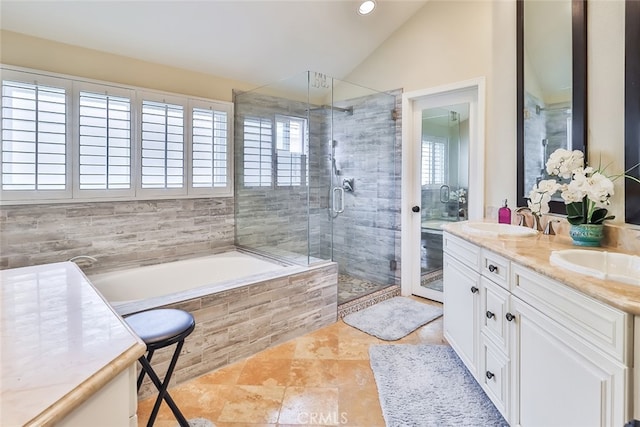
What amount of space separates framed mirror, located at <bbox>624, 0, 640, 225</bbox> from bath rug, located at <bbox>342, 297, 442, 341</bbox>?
1691mm

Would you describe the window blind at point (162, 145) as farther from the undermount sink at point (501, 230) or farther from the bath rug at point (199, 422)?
the undermount sink at point (501, 230)

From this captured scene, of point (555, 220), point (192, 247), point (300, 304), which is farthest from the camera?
point (192, 247)

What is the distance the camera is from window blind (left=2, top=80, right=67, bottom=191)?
2.20 meters

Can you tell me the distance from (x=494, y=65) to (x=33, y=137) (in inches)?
136

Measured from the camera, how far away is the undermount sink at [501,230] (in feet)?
6.40

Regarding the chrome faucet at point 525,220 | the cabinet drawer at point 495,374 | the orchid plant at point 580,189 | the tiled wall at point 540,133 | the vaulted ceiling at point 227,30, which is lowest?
the cabinet drawer at point 495,374

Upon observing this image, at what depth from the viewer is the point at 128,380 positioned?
799 mm

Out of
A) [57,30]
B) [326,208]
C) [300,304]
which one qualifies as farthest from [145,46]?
[300,304]

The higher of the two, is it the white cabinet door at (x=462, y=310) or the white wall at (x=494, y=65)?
the white wall at (x=494, y=65)

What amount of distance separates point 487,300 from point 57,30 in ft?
10.7

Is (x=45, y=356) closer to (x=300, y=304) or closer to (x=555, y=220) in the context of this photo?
(x=300, y=304)

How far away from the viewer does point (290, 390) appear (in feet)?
6.49

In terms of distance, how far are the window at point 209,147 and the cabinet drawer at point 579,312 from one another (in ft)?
8.79

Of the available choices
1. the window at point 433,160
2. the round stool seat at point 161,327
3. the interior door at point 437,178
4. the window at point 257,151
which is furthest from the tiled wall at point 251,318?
the window at point 433,160
